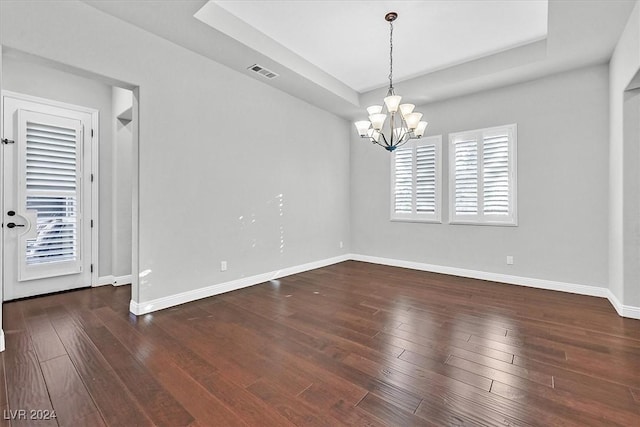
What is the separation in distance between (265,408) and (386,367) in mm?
918

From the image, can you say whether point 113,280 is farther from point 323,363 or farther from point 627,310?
point 627,310

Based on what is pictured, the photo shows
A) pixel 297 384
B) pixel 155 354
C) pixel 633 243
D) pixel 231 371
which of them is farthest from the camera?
pixel 633 243

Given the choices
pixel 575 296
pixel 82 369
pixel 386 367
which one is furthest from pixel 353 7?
pixel 575 296

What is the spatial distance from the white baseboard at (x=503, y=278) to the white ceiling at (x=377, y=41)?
2.89 metres

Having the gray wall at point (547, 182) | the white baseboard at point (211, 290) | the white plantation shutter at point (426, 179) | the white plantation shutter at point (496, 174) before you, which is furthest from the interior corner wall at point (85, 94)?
the white plantation shutter at point (496, 174)

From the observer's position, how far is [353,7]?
317cm

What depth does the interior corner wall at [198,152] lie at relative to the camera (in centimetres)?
282

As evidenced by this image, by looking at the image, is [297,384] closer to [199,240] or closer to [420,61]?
[199,240]

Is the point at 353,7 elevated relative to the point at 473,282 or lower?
elevated

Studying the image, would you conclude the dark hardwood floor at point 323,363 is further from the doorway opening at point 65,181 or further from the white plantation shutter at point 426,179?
the white plantation shutter at point 426,179

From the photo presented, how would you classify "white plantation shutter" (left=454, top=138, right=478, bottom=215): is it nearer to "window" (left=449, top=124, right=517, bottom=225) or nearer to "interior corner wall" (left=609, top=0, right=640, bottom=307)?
"window" (left=449, top=124, right=517, bottom=225)

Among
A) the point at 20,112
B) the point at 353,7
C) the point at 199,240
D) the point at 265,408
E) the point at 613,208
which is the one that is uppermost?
the point at 353,7

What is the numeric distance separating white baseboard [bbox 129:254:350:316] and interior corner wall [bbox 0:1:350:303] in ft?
0.28

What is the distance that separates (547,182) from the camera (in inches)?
167
